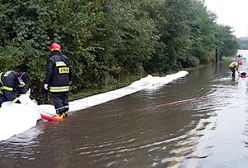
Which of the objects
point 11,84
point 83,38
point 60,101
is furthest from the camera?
point 83,38

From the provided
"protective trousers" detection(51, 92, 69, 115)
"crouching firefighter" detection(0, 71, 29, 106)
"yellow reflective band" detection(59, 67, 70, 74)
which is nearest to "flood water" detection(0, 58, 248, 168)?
"protective trousers" detection(51, 92, 69, 115)

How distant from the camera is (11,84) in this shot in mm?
8898

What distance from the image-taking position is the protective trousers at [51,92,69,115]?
946 centimetres

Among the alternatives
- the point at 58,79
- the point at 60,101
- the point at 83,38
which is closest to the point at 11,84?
the point at 58,79

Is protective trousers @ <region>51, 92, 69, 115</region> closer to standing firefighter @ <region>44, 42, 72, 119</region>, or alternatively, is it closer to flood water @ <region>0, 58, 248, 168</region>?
standing firefighter @ <region>44, 42, 72, 119</region>

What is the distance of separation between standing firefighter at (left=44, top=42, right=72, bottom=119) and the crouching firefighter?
1.84 feet

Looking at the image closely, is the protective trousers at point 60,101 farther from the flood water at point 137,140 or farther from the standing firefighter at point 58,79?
the flood water at point 137,140

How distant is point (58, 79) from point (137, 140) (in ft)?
9.49

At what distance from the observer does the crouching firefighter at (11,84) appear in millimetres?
8852

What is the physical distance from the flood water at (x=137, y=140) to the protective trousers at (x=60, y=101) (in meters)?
0.34

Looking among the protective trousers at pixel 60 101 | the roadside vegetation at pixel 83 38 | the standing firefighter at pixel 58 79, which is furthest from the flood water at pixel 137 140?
the roadside vegetation at pixel 83 38

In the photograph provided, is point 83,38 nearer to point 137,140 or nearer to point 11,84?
point 11,84

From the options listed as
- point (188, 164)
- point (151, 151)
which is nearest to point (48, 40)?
point (151, 151)

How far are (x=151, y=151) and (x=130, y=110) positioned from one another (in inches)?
194
